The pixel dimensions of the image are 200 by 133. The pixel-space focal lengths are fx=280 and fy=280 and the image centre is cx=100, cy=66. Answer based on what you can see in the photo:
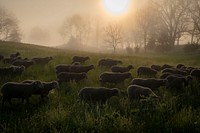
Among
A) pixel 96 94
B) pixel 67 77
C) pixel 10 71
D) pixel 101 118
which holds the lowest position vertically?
pixel 101 118

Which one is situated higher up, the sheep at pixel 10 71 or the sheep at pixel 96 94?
the sheep at pixel 10 71

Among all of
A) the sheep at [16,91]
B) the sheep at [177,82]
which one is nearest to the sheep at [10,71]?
the sheep at [16,91]

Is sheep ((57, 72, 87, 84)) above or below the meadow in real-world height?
above

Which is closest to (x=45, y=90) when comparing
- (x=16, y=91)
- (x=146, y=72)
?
(x=16, y=91)

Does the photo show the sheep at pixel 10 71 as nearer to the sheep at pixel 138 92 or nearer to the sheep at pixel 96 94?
the sheep at pixel 96 94

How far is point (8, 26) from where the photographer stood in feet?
313

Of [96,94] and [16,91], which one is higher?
[16,91]

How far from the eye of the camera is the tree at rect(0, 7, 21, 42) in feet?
307

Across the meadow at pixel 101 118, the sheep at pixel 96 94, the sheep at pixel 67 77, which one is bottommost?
the meadow at pixel 101 118

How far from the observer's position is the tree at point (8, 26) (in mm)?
93562

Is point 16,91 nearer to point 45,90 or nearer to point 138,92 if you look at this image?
point 45,90

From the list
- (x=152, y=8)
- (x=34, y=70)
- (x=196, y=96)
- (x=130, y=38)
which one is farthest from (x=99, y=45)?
(x=196, y=96)

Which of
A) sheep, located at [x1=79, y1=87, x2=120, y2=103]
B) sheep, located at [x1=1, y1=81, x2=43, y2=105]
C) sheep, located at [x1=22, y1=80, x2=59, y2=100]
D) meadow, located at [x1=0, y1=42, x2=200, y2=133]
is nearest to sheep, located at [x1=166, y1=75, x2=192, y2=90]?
meadow, located at [x1=0, y1=42, x2=200, y2=133]

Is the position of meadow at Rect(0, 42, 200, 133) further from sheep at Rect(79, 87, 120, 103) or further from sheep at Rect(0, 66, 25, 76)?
sheep at Rect(0, 66, 25, 76)
